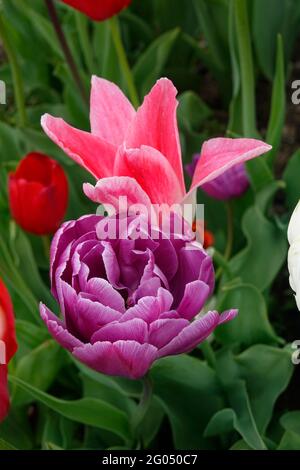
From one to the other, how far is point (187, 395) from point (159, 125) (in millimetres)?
457

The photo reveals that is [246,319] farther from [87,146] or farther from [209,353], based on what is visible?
[87,146]

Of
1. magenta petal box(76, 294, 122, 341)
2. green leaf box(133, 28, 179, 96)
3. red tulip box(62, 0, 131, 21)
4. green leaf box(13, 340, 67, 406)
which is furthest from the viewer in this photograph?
green leaf box(133, 28, 179, 96)

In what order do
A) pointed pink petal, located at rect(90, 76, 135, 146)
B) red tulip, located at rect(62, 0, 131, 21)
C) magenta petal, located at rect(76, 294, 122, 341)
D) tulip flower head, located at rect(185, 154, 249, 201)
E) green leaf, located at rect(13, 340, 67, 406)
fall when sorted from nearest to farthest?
magenta petal, located at rect(76, 294, 122, 341), pointed pink petal, located at rect(90, 76, 135, 146), red tulip, located at rect(62, 0, 131, 21), green leaf, located at rect(13, 340, 67, 406), tulip flower head, located at rect(185, 154, 249, 201)

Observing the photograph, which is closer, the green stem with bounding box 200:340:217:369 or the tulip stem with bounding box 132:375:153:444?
the tulip stem with bounding box 132:375:153:444

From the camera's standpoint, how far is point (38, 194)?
100 cm

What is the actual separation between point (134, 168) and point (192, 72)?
1128mm

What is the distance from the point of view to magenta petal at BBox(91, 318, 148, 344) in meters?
0.62

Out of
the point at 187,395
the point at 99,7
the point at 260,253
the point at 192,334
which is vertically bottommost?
the point at 187,395

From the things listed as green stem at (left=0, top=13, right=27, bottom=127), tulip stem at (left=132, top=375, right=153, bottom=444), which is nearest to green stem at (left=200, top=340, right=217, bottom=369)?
tulip stem at (left=132, top=375, right=153, bottom=444)

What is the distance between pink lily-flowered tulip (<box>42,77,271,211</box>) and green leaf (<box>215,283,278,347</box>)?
0.32 m

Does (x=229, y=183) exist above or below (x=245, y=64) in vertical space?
below

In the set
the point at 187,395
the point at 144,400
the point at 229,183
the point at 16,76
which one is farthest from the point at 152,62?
the point at 144,400

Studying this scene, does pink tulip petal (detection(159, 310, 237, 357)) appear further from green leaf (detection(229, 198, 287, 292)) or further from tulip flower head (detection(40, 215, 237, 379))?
green leaf (detection(229, 198, 287, 292))

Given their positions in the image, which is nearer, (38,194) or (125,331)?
(125,331)
